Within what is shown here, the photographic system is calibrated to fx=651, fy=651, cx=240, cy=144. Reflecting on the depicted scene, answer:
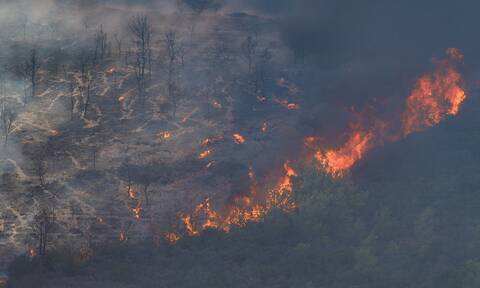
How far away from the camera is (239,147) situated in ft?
212

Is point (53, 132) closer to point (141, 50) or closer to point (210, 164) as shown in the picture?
point (210, 164)

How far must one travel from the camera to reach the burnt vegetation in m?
47.3

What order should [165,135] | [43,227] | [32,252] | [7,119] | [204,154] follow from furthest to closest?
[7,119] < [165,135] < [204,154] < [43,227] < [32,252]

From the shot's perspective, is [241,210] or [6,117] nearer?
[241,210]

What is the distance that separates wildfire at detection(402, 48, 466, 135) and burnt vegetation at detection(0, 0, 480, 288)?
22cm

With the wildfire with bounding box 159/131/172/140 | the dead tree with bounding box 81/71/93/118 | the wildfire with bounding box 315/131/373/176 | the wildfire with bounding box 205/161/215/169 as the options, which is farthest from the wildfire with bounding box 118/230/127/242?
the dead tree with bounding box 81/71/93/118

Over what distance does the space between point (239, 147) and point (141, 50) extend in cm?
2598

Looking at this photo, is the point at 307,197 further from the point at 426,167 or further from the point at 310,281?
the point at 426,167

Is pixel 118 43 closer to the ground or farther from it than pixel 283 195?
farther from it

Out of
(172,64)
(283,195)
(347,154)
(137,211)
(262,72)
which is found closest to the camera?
(283,195)

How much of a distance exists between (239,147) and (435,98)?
22.5 meters

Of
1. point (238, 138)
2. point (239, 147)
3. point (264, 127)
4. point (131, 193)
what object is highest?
point (264, 127)

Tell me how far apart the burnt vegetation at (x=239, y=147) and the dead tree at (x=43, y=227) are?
0.26m

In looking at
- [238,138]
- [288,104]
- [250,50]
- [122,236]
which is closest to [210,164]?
[238,138]
